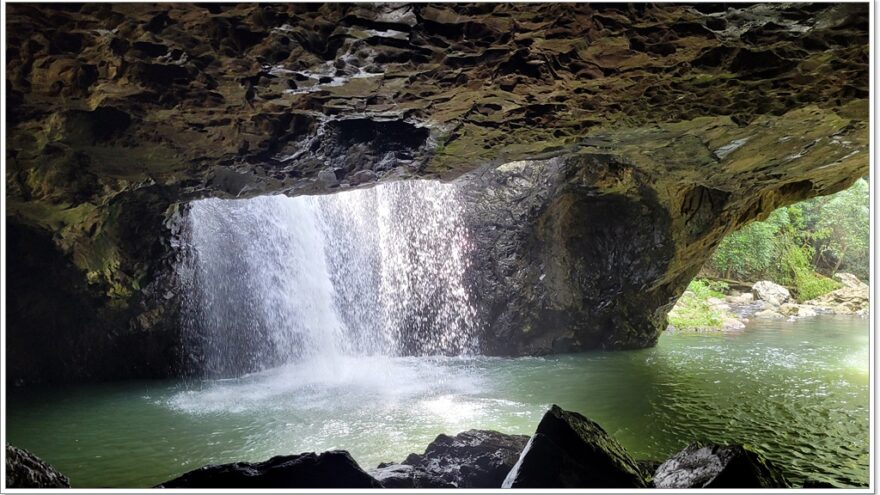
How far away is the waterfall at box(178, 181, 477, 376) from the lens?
1043cm

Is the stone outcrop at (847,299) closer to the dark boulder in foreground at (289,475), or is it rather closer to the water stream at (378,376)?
the water stream at (378,376)

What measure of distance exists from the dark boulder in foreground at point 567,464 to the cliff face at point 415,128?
278cm

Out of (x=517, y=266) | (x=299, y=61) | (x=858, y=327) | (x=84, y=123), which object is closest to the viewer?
(x=299, y=61)

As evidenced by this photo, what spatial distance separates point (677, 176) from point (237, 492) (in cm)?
757

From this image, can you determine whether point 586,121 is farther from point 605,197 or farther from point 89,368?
point 89,368

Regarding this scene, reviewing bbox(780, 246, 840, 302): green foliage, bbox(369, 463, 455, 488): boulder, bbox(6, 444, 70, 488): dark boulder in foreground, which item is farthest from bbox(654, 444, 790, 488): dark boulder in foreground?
bbox(780, 246, 840, 302): green foliage

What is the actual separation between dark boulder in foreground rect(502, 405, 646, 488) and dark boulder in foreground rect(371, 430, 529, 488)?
603mm

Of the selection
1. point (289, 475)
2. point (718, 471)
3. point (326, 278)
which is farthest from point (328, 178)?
point (326, 278)

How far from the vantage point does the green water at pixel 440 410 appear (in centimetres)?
525

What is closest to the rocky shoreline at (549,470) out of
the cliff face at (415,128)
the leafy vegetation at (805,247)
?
the cliff face at (415,128)

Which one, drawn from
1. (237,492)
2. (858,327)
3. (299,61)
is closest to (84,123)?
(299,61)

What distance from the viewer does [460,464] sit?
4.45 m

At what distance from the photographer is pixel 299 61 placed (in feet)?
13.9

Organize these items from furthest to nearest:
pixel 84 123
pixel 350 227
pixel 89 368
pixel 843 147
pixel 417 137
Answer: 1. pixel 350 227
2. pixel 89 368
3. pixel 843 147
4. pixel 417 137
5. pixel 84 123
